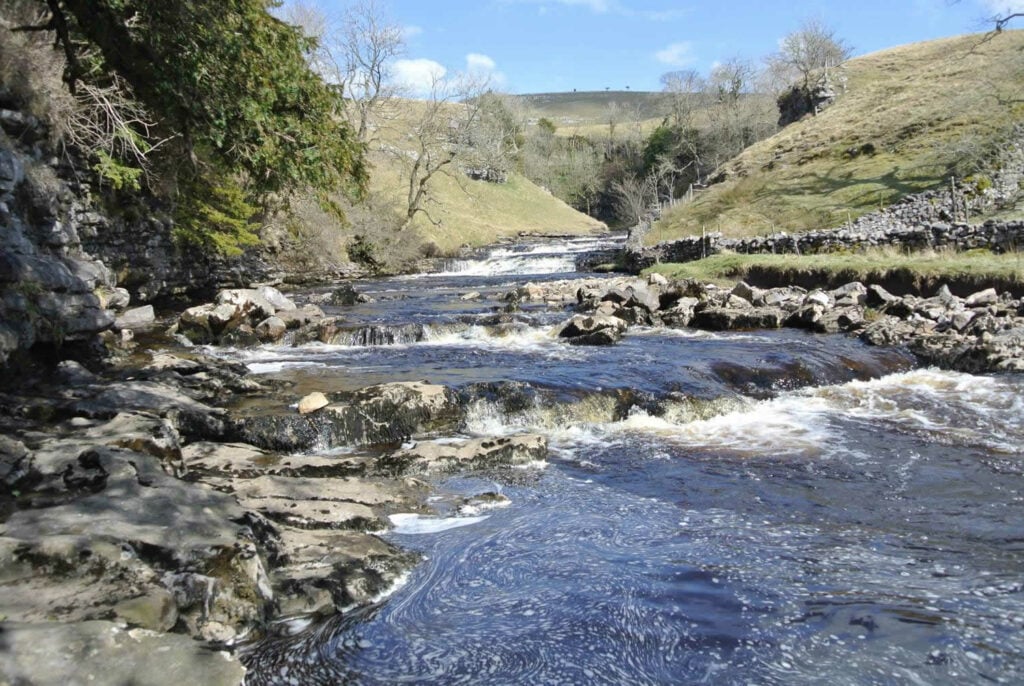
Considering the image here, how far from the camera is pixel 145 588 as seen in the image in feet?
12.8

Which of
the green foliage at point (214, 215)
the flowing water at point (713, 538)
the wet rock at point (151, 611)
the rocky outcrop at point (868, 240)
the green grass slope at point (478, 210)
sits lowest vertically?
the flowing water at point (713, 538)

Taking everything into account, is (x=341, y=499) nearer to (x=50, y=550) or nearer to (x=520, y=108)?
(x=50, y=550)

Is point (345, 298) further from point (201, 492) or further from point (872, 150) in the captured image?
point (872, 150)

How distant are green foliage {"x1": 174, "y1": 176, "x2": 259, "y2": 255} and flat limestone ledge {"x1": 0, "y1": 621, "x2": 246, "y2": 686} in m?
17.0

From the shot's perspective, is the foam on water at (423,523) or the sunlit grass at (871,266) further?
the sunlit grass at (871,266)

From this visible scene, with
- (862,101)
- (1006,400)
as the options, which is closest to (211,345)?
(1006,400)

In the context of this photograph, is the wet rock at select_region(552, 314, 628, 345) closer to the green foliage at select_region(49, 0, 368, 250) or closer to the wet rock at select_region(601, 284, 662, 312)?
the wet rock at select_region(601, 284, 662, 312)

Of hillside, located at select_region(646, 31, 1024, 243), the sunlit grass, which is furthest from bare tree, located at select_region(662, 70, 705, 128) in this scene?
the sunlit grass

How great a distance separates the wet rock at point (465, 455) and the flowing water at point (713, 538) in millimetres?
264

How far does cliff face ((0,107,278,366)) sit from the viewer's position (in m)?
8.48

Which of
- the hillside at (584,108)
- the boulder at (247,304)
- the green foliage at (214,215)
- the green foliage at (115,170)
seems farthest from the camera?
the hillside at (584,108)

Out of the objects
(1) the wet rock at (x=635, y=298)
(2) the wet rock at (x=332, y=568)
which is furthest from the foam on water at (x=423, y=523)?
(1) the wet rock at (x=635, y=298)

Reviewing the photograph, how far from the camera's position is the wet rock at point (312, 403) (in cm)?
923

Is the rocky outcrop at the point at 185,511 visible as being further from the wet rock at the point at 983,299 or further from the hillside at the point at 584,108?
the hillside at the point at 584,108
